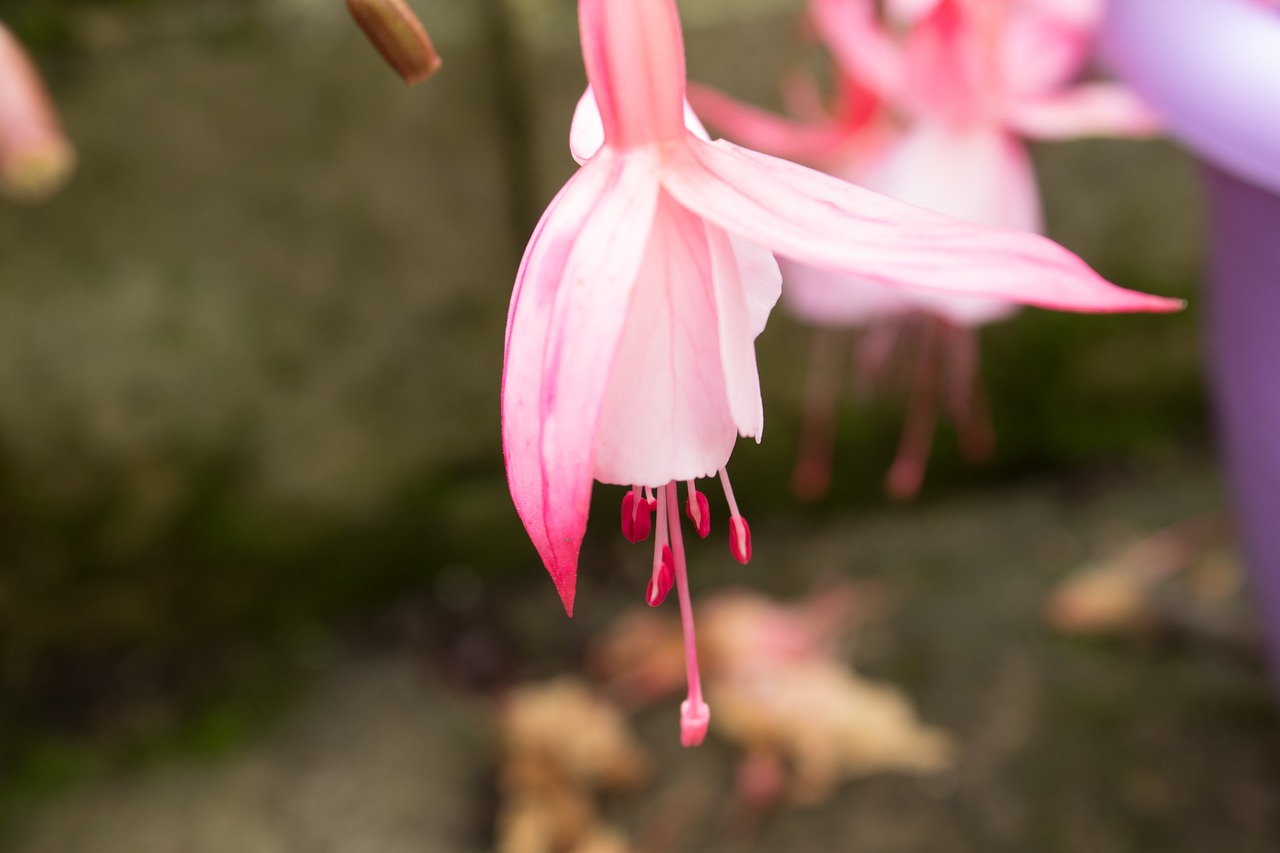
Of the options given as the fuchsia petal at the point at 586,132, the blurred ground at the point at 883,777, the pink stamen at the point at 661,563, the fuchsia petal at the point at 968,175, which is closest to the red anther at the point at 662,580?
the pink stamen at the point at 661,563

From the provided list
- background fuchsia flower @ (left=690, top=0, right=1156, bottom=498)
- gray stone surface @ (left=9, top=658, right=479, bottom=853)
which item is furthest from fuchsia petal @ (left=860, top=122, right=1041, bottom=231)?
gray stone surface @ (left=9, top=658, right=479, bottom=853)

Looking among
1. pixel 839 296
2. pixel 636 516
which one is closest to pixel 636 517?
pixel 636 516

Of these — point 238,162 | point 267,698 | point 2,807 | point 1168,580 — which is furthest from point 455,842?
point 1168,580

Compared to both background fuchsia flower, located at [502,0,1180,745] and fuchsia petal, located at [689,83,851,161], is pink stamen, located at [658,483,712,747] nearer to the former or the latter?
background fuchsia flower, located at [502,0,1180,745]

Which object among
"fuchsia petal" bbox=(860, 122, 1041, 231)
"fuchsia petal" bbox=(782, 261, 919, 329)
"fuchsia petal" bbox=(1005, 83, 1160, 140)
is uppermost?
"fuchsia petal" bbox=(1005, 83, 1160, 140)

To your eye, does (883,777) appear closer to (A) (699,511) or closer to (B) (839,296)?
(B) (839,296)

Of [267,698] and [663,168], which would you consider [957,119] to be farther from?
[267,698]

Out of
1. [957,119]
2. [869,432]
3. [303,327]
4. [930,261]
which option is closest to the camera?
[930,261]
